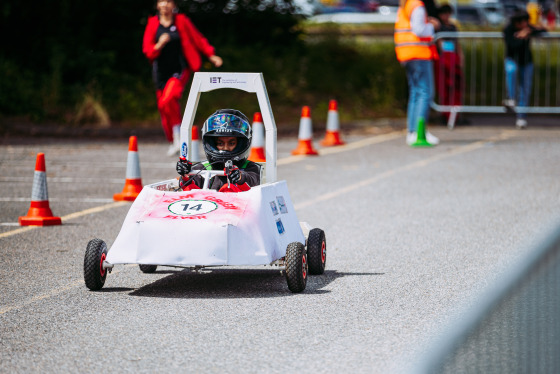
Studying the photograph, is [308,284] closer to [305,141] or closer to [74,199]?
[74,199]

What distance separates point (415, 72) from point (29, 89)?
8.70 metres

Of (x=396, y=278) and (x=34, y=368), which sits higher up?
(x=34, y=368)

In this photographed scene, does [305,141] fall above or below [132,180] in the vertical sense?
below

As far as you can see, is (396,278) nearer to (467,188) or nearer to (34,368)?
(34,368)

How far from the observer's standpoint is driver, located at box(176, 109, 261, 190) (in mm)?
6684

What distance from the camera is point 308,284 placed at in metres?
6.55

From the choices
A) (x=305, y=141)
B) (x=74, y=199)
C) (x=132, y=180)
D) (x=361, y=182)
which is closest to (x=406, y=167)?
(x=361, y=182)

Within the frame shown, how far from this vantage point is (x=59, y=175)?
523 inches

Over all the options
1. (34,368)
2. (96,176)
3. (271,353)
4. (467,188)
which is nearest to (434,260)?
(271,353)

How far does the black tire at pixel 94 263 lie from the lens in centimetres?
611

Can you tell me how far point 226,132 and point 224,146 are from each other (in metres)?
0.15

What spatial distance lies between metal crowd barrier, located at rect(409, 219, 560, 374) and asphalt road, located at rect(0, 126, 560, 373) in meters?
0.39

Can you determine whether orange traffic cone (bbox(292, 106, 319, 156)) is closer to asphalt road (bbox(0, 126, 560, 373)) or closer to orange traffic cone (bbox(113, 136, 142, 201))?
asphalt road (bbox(0, 126, 560, 373))

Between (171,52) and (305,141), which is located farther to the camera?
(305,141)
